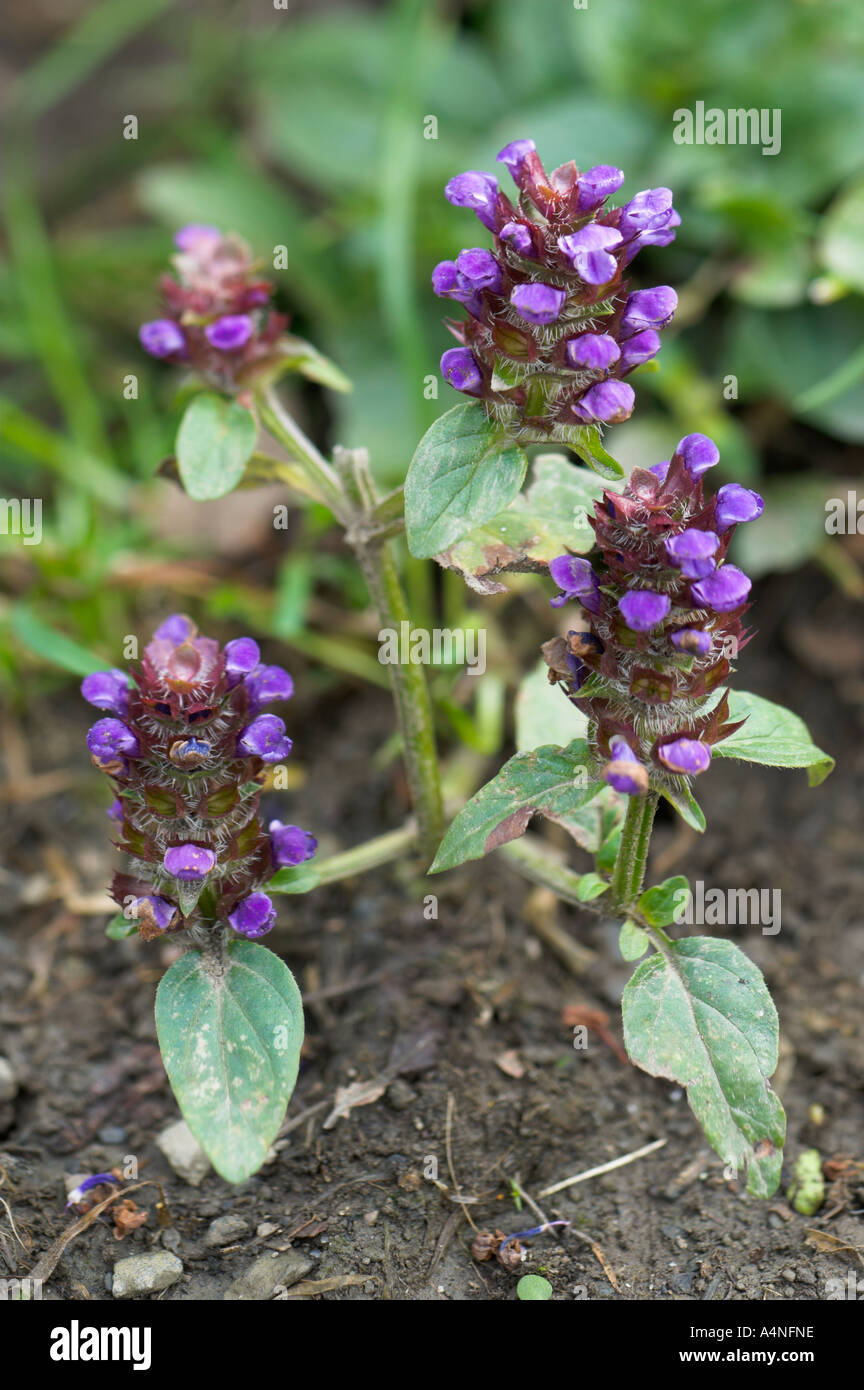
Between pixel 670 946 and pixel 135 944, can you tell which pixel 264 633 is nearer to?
pixel 135 944

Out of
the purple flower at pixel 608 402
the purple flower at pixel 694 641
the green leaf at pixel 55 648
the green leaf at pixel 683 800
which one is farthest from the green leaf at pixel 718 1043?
the green leaf at pixel 55 648

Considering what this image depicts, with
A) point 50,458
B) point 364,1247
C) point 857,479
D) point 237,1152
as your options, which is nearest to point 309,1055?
point 364,1247

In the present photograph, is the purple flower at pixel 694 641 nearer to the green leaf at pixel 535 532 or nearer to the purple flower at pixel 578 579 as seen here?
the purple flower at pixel 578 579

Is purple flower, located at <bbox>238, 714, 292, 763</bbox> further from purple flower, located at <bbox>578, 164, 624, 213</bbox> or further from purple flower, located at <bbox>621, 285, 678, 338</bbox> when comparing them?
purple flower, located at <bbox>578, 164, 624, 213</bbox>

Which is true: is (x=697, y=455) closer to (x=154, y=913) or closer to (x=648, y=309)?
(x=648, y=309)

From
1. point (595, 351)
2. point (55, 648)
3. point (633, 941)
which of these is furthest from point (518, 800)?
point (55, 648)

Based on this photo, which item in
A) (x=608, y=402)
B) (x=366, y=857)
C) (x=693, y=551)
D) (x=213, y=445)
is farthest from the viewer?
(x=366, y=857)
